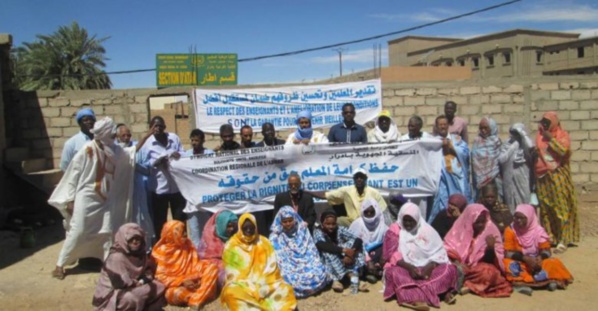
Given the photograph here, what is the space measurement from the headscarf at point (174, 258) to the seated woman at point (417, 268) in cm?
174

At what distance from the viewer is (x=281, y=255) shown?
443 cm

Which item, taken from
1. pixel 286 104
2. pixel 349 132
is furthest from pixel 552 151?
pixel 286 104

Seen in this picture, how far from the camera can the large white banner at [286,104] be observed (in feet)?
24.1

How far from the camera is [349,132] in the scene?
19.1 feet

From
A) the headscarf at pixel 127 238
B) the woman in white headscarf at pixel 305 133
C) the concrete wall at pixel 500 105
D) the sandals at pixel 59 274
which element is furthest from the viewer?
the concrete wall at pixel 500 105

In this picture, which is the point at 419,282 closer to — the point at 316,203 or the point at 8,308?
the point at 316,203

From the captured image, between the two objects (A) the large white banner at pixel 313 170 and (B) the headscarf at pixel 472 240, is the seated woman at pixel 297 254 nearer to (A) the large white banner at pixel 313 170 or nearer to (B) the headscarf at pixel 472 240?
(A) the large white banner at pixel 313 170

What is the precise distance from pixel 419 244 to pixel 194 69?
32.9 feet

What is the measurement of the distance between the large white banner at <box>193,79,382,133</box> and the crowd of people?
180 cm

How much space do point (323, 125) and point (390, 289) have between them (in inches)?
150

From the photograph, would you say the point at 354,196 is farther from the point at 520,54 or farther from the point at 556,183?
the point at 520,54

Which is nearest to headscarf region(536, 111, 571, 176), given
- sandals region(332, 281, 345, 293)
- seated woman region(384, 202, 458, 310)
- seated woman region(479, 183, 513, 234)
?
seated woman region(479, 183, 513, 234)

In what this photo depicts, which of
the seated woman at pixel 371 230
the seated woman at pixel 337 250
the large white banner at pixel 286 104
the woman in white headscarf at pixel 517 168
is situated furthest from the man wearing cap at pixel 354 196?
the large white banner at pixel 286 104

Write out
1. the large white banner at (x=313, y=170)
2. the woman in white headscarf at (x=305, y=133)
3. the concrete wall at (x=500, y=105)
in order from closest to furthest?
1. the large white banner at (x=313, y=170)
2. the woman in white headscarf at (x=305, y=133)
3. the concrete wall at (x=500, y=105)
